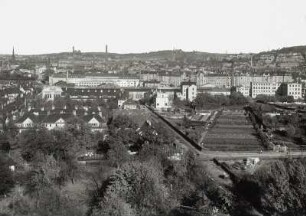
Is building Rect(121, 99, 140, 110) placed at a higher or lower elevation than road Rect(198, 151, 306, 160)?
higher

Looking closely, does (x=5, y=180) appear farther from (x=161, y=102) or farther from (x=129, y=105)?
(x=161, y=102)

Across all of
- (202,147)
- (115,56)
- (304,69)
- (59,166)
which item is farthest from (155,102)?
(115,56)

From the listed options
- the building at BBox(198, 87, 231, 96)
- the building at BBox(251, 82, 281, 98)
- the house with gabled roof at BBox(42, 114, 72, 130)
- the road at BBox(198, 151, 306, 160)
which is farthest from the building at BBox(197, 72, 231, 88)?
the road at BBox(198, 151, 306, 160)

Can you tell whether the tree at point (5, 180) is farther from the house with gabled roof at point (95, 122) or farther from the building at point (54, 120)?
the house with gabled roof at point (95, 122)

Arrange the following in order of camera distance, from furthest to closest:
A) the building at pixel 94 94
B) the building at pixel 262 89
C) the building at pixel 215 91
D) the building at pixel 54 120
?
1. the building at pixel 262 89
2. the building at pixel 215 91
3. the building at pixel 94 94
4. the building at pixel 54 120

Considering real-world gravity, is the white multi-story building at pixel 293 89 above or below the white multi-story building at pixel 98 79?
below

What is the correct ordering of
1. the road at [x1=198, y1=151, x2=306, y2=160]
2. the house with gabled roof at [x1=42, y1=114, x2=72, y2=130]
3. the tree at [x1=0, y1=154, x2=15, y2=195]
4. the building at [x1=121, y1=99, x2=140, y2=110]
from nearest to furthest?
1. the tree at [x1=0, y1=154, x2=15, y2=195]
2. the road at [x1=198, y1=151, x2=306, y2=160]
3. the house with gabled roof at [x1=42, y1=114, x2=72, y2=130]
4. the building at [x1=121, y1=99, x2=140, y2=110]

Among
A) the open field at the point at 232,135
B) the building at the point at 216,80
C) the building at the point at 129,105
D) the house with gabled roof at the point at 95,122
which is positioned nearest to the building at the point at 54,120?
the house with gabled roof at the point at 95,122

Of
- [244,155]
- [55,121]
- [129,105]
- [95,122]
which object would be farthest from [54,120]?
[129,105]

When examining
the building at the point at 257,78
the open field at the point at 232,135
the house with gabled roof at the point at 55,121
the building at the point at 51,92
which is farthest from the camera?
the building at the point at 257,78

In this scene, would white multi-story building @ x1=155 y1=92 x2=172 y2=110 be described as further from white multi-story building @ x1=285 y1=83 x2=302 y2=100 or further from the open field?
white multi-story building @ x1=285 y1=83 x2=302 y2=100

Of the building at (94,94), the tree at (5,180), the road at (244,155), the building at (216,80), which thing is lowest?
the road at (244,155)

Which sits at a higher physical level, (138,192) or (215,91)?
(215,91)
